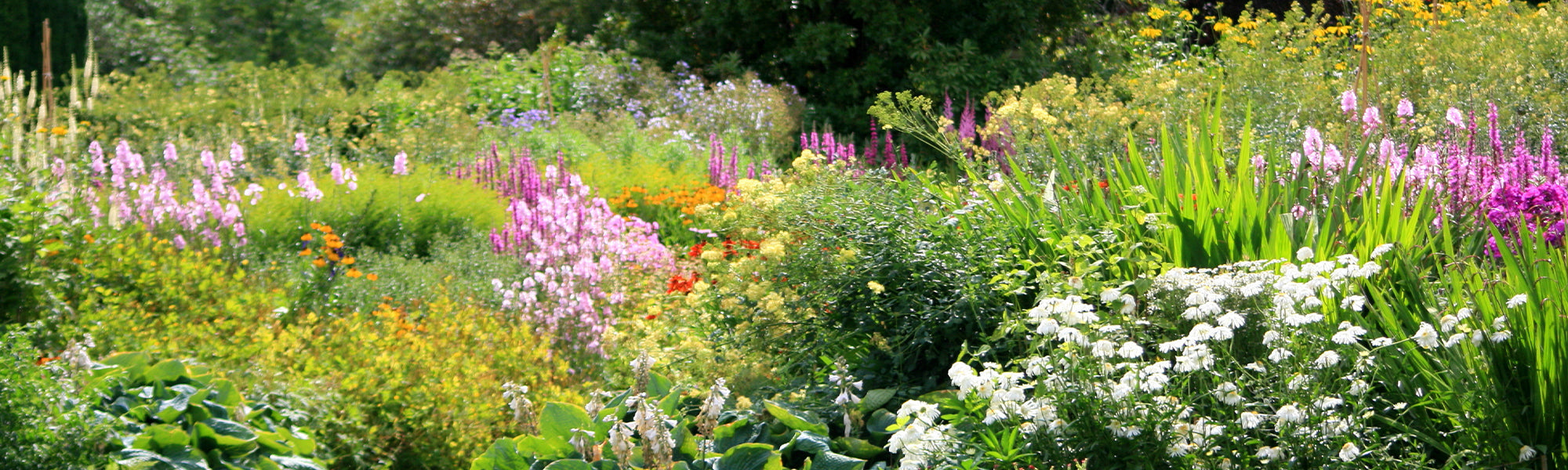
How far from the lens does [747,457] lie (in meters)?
2.91

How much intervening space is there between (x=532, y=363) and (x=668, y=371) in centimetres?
86

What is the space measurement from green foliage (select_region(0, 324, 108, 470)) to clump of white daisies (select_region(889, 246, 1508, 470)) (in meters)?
2.01

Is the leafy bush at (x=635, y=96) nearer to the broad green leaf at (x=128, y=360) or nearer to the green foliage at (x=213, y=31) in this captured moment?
the broad green leaf at (x=128, y=360)

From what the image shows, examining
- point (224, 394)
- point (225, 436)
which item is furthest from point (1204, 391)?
point (224, 394)

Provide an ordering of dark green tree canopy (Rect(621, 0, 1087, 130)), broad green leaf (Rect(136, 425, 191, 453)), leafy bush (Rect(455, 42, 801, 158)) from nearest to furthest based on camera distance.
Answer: broad green leaf (Rect(136, 425, 191, 453)), leafy bush (Rect(455, 42, 801, 158)), dark green tree canopy (Rect(621, 0, 1087, 130))

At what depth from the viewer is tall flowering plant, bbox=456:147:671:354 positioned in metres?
5.14

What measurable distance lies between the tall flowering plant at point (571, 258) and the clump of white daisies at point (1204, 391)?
2.39 meters

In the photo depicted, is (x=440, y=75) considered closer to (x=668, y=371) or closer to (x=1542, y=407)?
(x=668, y=371)

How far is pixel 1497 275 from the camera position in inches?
116

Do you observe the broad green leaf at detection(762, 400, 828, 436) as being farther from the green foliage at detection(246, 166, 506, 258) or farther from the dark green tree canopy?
the dark green tree canopy

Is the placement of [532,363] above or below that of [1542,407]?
below

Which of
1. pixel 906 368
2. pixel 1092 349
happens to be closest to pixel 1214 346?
pixel 1092 349

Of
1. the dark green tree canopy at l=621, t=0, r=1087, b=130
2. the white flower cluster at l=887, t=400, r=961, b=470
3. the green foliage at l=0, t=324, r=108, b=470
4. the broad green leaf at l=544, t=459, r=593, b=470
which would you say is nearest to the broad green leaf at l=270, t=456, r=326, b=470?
the green foliage at l=0, t=324, r=108, b=470

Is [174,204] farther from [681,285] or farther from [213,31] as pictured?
[213,31]
